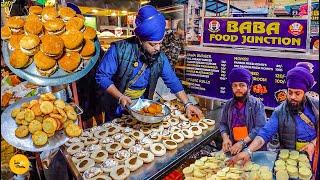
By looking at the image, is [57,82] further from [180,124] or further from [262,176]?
[262,176]

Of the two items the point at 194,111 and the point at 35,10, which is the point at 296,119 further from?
the point at 35,10

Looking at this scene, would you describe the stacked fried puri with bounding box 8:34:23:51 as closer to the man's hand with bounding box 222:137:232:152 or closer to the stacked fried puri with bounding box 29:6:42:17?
the stacked fried puri with bounding box 29:6:42:17

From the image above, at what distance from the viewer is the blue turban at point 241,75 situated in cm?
189

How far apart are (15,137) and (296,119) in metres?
1.58

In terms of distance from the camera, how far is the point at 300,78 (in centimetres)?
171

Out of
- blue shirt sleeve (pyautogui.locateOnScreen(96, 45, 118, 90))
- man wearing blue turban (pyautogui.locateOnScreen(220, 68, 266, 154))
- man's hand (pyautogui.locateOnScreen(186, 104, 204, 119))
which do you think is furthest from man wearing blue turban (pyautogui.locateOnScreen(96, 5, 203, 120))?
man wearing blue turban (pyautogui.locateOnScreen(220, 68, 266, 154))

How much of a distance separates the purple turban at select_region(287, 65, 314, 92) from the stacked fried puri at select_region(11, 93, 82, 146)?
1.25m

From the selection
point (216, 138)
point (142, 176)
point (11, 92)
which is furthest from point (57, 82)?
point (216, 138)

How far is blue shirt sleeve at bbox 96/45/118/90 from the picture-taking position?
2.24m

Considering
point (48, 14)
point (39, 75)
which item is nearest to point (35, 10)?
point (48, 14)

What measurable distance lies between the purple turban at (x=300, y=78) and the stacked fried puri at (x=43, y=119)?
49.3 inches

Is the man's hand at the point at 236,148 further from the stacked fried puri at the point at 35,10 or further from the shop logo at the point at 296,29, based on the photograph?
the stacked fried puri at the point at 35,10

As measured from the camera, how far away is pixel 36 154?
1838 mm

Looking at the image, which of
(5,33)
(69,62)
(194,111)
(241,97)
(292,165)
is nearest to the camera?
(5,33)
